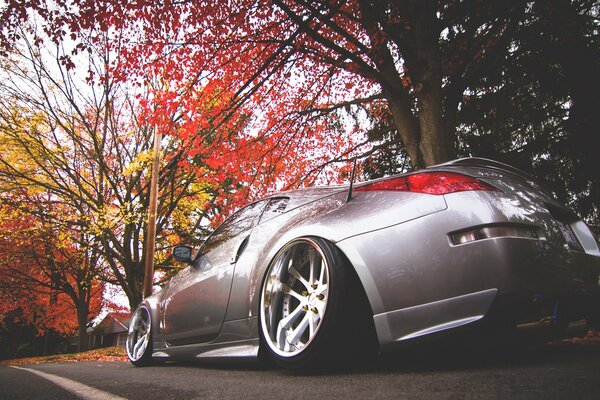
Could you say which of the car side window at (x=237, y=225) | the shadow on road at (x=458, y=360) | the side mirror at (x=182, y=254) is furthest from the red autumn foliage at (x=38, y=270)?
the shadow on road at (x=458, y=360)

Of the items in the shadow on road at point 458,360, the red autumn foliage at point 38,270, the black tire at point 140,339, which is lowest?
the shadow on road at point 458,360

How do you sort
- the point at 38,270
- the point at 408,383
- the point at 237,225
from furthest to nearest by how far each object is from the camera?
the point at 38,270 → the point at 237,225 → the point at 408,383

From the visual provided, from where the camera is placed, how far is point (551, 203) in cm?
204

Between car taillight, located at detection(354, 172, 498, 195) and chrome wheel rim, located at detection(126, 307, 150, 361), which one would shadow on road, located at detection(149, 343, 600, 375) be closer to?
car taillight, located at detection(354, 172, 498, 195)

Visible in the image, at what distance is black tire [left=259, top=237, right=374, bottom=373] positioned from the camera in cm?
189

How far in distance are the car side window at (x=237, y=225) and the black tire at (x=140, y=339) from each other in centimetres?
121

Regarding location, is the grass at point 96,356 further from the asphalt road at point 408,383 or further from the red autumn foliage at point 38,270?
the asphalt road at point 408,383

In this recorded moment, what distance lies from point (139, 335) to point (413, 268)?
3648mm

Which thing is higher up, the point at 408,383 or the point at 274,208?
the point at 274,208

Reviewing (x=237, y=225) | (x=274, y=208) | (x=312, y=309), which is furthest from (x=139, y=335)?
(x=312, y=309)

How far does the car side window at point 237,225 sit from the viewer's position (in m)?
3.15

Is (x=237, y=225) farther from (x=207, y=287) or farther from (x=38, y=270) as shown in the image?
(x=38, y=270)

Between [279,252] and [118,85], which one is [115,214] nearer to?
[118,85]

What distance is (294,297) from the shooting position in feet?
7.52
